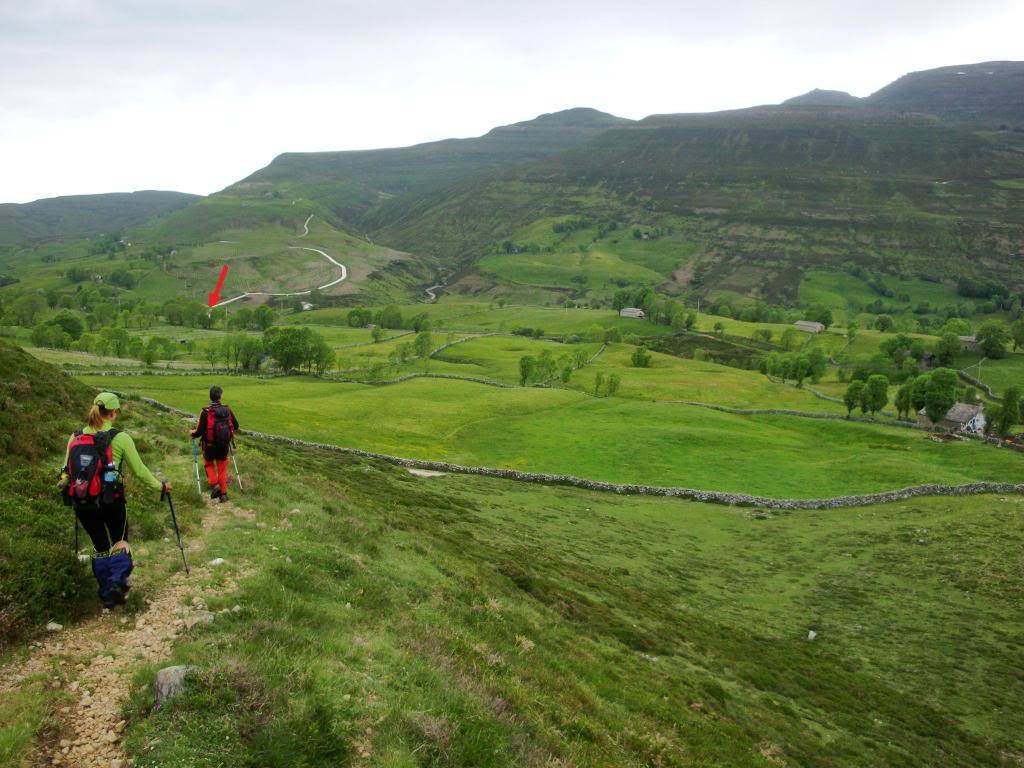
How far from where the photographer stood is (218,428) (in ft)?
58.1

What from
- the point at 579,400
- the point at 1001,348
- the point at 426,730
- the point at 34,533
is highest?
the point at 34,533

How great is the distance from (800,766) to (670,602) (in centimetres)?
1442

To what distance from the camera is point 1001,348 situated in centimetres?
15788

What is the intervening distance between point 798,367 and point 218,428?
138 m

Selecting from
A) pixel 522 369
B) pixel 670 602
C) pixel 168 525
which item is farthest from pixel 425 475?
pixel 522 369

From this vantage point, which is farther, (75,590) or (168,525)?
(168,525)

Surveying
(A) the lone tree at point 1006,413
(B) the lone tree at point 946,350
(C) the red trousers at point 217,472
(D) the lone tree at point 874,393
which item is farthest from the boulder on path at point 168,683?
(B) the lone tree at point 946,350

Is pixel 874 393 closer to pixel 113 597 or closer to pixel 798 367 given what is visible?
pixel 798 367

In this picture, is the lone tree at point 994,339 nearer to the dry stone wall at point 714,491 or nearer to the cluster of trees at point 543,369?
the cluster of trees at point 543,369

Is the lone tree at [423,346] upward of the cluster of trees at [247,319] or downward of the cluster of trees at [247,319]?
downward

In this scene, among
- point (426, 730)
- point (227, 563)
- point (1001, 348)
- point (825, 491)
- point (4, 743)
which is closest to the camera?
point (4, 743)

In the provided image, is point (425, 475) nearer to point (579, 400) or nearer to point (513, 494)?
point (513, 494)

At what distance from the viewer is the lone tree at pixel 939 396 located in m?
97.6

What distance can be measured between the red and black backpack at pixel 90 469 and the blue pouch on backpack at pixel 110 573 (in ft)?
3.59
